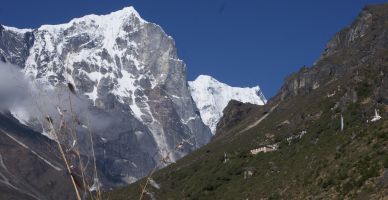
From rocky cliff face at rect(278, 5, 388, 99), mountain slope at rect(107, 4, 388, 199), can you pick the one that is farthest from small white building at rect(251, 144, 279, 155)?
rocky cliff face at rect(278, 5, 388, 99)

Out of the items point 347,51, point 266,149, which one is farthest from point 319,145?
point 347,51

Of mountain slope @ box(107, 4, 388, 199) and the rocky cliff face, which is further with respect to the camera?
the rocky cliff face

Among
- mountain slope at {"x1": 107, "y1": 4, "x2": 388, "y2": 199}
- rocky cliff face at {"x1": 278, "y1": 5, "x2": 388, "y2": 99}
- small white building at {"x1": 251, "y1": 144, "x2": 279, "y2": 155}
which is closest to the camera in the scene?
mountain slope at {"x1": 107, "y1": 4, "x2": 388, "y2": 199}

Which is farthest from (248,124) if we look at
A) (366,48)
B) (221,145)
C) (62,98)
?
(62,98)

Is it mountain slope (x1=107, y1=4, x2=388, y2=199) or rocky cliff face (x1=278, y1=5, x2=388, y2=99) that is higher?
rocky cliff face (x1=278, y1=5, x2=388, y2=99)

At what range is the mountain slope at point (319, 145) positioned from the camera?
133 ft

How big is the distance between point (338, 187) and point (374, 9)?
142 metres

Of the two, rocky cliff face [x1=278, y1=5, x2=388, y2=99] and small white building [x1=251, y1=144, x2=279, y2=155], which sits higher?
rocky cliff face [x1=278, y1=5, x2=388, y2=99]

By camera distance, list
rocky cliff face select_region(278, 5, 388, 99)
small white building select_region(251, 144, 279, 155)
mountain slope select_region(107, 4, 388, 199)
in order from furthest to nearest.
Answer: rocky cliff face select_region(278, 5, 388, 99) → small white building select_region(251, 144, 279, 155) → mountain slope select_region(107, 4, 388, 199)

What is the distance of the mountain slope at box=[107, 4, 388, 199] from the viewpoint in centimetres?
4050

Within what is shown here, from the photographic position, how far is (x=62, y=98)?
6156mm

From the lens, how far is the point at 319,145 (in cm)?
7812

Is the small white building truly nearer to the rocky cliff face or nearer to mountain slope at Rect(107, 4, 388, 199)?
mountain slope at Rect(107, 4, 388, 199)

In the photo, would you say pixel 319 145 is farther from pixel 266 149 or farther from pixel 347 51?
pixel 347 51
